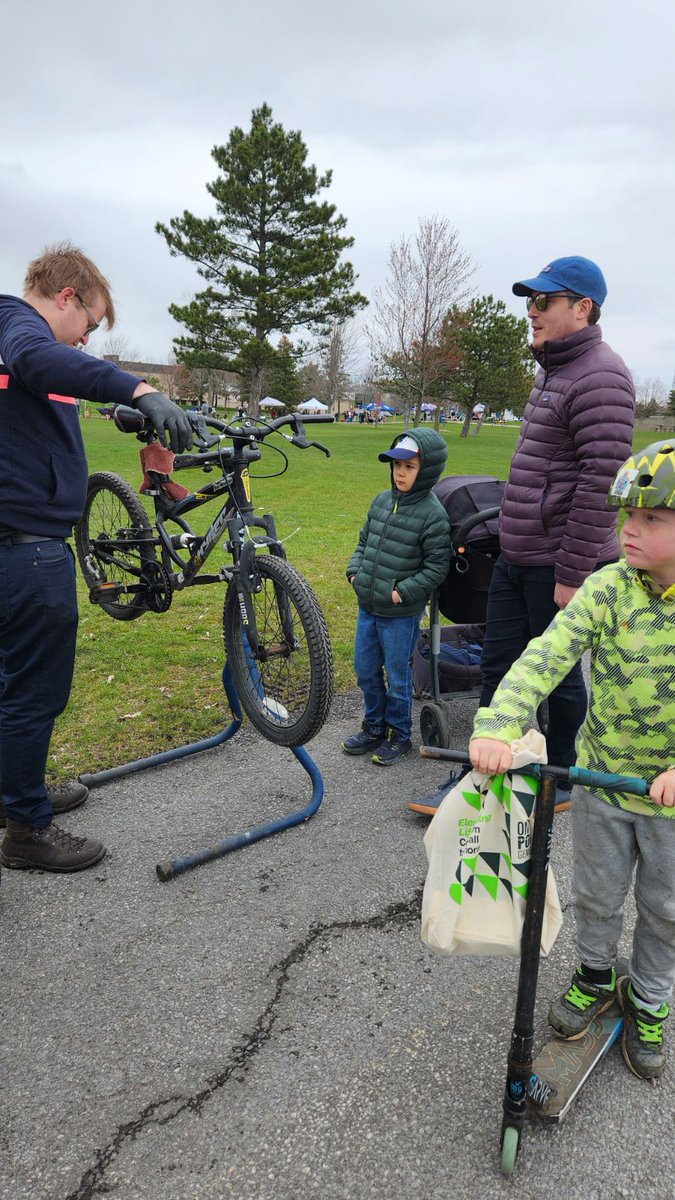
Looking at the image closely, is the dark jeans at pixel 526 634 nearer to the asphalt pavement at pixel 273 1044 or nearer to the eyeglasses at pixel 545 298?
the asphalt pavement at pixel 273 1044

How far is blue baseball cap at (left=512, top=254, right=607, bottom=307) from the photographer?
9.42 ft

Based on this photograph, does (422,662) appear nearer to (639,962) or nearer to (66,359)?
(639,962)

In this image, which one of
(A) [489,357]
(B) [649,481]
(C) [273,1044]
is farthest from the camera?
(A) [489,357]

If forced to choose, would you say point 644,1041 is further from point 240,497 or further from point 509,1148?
point 240,497

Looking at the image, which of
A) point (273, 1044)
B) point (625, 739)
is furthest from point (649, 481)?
point (273, 1044)

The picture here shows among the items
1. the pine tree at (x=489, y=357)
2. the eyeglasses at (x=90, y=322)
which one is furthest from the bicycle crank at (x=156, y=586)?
the pine tree at (x=489, y=357)

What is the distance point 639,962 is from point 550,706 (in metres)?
1.38

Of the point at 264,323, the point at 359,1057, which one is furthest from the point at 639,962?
the point at 264,323

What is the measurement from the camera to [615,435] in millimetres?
2814

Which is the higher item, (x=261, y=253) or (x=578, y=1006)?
(x=261, y=253)

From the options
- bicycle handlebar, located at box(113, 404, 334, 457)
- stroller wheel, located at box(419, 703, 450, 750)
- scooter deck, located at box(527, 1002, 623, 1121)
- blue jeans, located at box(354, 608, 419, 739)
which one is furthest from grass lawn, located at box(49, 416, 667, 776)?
scooter deck, located at box(527, 1002, 623, 1121)

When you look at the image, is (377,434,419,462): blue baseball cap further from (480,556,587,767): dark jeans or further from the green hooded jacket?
(480,556,587,767): dark jeans

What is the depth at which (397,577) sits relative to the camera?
3.88 m

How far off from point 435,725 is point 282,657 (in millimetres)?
998
